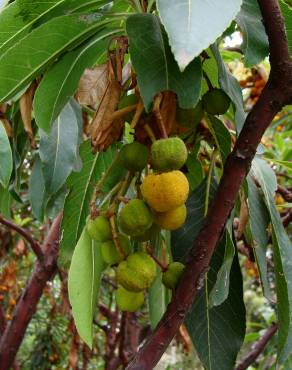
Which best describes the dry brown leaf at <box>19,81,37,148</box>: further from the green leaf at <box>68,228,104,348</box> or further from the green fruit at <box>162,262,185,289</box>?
the green fruit at <box>162,262,185,289</box>

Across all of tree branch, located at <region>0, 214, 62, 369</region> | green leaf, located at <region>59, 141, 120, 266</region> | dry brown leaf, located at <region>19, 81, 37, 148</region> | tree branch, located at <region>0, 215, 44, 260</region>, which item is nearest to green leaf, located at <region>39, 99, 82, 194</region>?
green leaf, located at <region>59, 141, 120, 266</region>

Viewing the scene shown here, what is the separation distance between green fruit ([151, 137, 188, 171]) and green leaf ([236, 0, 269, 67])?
209 mm

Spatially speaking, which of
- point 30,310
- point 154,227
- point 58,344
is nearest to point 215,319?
point 154,227

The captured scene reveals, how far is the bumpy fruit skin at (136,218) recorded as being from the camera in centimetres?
61

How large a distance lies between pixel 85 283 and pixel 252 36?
381 millimetres

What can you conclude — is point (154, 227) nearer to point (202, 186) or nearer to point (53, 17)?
point (202, 186)

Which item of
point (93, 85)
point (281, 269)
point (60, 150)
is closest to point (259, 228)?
point (281, 269)

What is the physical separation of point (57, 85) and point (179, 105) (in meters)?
0.20

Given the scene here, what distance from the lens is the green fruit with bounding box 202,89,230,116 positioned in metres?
0.68

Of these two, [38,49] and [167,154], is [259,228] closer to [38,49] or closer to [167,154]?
[167,154]

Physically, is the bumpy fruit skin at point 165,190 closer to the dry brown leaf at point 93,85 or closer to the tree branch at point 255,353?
the dry brown leaf at point 93,85

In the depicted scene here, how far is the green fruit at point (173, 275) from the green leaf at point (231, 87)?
218 millimetres

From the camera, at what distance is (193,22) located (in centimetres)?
51

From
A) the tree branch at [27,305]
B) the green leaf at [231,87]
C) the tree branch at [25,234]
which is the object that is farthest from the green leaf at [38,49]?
the tree branch at [27,305]
